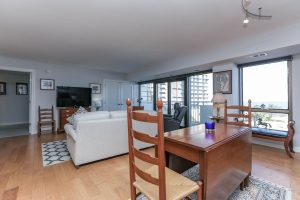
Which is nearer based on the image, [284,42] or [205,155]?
[205,155]

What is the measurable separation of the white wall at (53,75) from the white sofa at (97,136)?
338 centimetres

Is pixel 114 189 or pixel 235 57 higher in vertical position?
pixel 235 57

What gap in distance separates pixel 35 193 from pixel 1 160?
165cm

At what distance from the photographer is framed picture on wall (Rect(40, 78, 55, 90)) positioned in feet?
17.5

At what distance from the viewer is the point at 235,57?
11.2 feet

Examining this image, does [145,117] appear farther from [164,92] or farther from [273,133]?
[164,92]

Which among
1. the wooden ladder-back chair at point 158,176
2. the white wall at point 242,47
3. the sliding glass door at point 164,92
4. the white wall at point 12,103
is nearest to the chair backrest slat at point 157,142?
the wooden ladder-back chair at point 158,176

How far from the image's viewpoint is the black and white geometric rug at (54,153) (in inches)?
111

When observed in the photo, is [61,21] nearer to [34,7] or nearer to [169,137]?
[34,7]

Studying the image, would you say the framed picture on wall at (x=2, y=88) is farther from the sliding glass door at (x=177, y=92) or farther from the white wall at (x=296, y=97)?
the white wall at (x=296, y=97)

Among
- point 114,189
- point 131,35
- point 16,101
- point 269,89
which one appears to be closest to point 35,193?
point 114,189

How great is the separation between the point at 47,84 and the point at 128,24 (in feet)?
14.1

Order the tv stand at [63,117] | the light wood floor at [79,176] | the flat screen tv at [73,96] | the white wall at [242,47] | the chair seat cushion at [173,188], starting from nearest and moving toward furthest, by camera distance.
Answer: the chair seat cushion at [173,188] → the light wood floor at [79,176] → the white wall at [242,47] → the tv stand at [63,117] → the flat screen tv at [73,96]

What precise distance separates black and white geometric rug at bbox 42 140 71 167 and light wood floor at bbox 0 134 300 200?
0.42 feet
